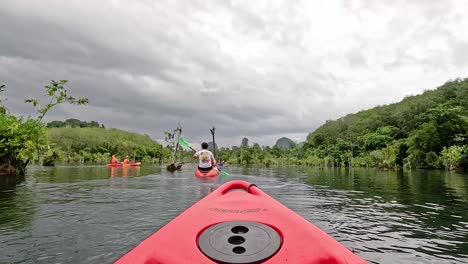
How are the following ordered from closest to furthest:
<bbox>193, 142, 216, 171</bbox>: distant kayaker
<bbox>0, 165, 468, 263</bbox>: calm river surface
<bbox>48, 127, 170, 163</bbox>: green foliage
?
<bbox>0, 165, 468, 263</bbox>: calm river surface < <bbox>193, 142, 216, 171</bbox>: distant kayaker < <bbox>48, 127, 170, 163</bbox>: green foliage

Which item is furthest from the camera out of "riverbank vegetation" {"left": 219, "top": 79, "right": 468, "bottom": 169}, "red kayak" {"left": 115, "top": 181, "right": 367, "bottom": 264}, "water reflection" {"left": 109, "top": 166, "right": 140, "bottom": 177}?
"riverbank vegetation" {"left": 219, "top": 79, "right": 468, "bottom": 169}

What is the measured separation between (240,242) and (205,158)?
13650 millimetres

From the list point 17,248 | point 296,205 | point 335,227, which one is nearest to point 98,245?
point 17,248

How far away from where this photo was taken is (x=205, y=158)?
16219 mm

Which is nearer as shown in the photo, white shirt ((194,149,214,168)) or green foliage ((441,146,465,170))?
white shirt ((194,149,214,168))

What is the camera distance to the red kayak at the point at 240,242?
2.39 meters

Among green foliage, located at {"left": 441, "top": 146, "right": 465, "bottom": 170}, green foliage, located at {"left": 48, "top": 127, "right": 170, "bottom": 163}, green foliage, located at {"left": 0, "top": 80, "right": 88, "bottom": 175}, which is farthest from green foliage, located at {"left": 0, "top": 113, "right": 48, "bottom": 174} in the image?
green foliage, located at {"left": 441, "top": 146, "right": 465, "bottom": 170}

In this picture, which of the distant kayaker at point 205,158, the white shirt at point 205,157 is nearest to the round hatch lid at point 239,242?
the distant kayaker at point 205,158

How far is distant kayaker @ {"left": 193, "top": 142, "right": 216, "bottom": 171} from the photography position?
15.9 meters

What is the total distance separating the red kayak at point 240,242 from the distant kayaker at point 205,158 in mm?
12377

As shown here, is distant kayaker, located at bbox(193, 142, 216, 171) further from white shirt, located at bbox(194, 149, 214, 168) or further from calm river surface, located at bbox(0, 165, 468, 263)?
calm river surface, located at bbox(0, 165, 468, 263)

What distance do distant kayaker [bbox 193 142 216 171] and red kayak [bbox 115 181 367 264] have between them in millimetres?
12377

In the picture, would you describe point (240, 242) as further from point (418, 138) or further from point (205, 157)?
point (418, 138)

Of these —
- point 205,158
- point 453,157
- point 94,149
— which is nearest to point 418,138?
point 453,157
